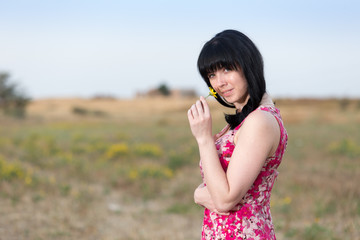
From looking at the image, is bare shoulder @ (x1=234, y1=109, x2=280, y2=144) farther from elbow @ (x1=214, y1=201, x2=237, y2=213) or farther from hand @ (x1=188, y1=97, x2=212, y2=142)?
elbow @ (x1=214, y1=201, x2=237, y2=213)

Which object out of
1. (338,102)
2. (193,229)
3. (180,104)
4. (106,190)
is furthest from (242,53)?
(180,104)

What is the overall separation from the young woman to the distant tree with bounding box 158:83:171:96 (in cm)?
4595

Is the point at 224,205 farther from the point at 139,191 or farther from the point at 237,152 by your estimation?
the point at 139,191

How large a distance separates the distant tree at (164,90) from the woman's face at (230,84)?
151ft

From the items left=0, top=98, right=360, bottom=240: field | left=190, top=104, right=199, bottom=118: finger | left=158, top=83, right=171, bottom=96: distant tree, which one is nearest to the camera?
left=190, top=104, right=199, bottom=118: finger

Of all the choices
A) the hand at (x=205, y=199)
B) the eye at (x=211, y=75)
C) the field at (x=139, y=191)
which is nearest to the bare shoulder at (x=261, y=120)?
the eye at (x=211, y=75)

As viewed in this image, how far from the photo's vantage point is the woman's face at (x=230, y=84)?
1.61m

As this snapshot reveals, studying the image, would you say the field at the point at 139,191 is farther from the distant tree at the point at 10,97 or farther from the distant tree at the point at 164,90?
the distant tree at the point at 164,90

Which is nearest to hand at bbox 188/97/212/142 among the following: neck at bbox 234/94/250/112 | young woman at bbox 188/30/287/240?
young woman at bbox 188/30/287/240

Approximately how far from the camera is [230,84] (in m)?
1.63

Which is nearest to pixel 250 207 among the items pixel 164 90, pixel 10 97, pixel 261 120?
pixel 261 120

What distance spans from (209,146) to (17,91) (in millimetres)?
30056

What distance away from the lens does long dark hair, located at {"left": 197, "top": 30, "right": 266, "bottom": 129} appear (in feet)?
5.15

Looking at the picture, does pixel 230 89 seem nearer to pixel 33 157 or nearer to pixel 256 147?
pixel 256 147
